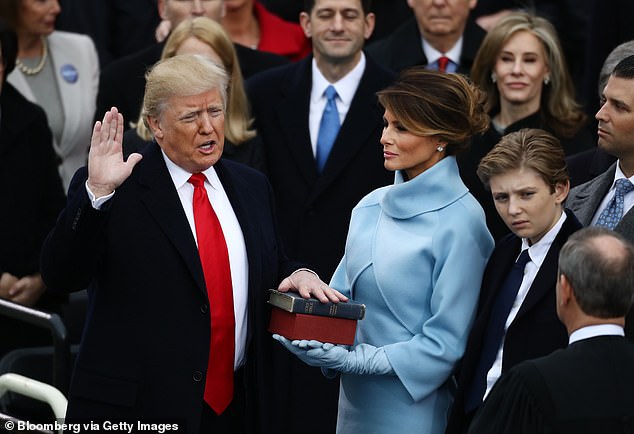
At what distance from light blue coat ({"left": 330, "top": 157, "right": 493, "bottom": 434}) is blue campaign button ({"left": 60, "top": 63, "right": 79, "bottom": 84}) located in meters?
3.19

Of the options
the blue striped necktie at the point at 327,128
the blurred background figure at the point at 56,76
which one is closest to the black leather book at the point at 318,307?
the blue striped necktie at the point at 327,128

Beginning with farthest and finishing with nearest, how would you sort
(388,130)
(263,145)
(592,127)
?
(592,127), (263,145), (388,130)

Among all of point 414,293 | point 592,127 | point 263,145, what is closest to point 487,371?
point 414,293

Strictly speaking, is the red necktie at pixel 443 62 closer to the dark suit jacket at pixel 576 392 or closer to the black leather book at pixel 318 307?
the black leather book at pixel 318 307

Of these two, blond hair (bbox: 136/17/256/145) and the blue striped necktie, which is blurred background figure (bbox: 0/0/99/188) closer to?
blond hair (bbox: 136/17/256/145)

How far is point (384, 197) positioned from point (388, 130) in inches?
10.1

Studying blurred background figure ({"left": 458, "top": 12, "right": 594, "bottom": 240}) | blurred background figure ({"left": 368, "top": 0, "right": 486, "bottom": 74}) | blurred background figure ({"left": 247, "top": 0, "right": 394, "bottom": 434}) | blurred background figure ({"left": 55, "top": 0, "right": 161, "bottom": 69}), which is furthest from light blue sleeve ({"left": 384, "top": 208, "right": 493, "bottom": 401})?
blurred background figure ({"left": 55, "top": 0, "right": 161, "bottom": 69})

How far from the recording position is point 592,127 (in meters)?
7.08

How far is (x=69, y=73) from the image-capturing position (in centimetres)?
763

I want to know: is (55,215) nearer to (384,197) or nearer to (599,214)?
(384,197)

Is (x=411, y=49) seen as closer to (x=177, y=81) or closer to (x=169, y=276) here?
(x=177, y=81)

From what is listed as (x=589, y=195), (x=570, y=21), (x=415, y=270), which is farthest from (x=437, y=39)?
(x=415, y=270)

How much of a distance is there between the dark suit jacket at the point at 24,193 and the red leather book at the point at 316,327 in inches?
96.4

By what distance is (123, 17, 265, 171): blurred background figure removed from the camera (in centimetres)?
643
